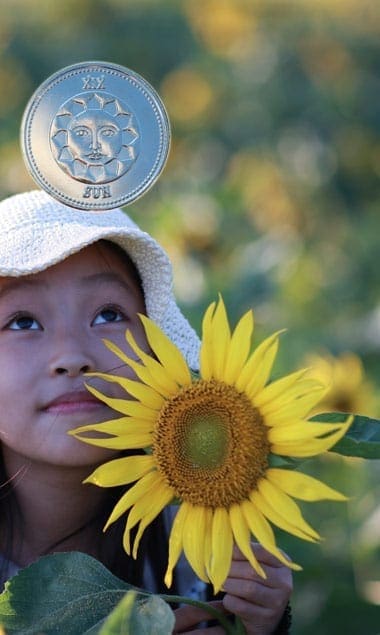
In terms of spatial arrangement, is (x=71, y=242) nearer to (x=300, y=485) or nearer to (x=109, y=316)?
(x=109, y=316)

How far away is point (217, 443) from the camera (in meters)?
0.77

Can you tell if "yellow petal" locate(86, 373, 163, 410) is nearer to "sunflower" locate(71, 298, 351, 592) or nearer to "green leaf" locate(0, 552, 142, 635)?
"sunflower" locate(71, 298, 351, 592)

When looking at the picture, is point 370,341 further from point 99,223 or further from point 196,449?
point 196,449

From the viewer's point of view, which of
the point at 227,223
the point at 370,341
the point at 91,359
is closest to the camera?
the point at 91,359

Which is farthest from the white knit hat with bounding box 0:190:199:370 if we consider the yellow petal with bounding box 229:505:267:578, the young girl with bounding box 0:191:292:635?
the yellow petal with bounding box 229:505:267:578

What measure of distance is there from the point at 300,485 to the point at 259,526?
0.12ft

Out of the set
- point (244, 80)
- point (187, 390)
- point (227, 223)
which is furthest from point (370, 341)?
point (244, 80)

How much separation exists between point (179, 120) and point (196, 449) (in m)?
2.53

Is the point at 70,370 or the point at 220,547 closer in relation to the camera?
the point at 220,547

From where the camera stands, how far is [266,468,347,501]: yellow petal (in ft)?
2.37

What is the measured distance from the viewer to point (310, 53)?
3.39m

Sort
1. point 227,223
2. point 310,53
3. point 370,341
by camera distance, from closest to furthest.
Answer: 1. point 370,341
2. point 227,223
3. point 310,53

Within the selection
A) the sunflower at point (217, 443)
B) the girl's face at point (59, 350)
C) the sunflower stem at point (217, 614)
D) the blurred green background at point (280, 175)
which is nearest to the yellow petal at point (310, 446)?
the sunflower at point (217, 443)

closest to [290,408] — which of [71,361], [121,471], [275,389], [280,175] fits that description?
[275,389]
